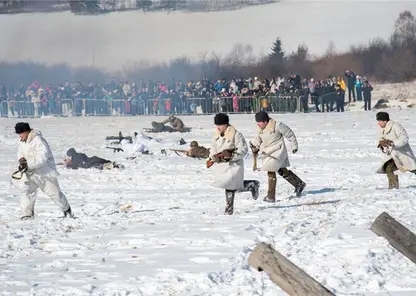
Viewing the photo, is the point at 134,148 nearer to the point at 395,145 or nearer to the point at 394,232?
the point at 395,145

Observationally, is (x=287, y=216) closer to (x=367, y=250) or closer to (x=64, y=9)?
(x=367, y=250)

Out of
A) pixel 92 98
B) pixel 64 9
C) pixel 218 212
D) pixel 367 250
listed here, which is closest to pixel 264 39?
pixel 64 9

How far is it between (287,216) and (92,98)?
27.1m

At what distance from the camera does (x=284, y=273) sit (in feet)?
16.2

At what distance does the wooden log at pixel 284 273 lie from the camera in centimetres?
490

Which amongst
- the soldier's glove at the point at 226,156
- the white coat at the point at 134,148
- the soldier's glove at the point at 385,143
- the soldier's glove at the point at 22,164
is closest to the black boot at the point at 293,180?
the soldier's glove at the point at 385,143

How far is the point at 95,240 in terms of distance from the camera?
973 cm

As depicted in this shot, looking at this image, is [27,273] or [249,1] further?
[249,1]

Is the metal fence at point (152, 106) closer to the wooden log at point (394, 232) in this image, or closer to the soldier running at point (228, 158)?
the soldier running at point (228, 158)

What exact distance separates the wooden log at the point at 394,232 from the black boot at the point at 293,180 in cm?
703

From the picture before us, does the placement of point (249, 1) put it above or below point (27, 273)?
above

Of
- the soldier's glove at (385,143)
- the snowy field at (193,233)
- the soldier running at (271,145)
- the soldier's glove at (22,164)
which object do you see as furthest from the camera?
the soldier's glove at (385,143)

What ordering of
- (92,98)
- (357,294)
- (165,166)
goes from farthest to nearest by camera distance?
(92,98), (165,166), (357,294)

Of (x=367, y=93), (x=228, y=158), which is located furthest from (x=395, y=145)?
(x=367, y=93)
